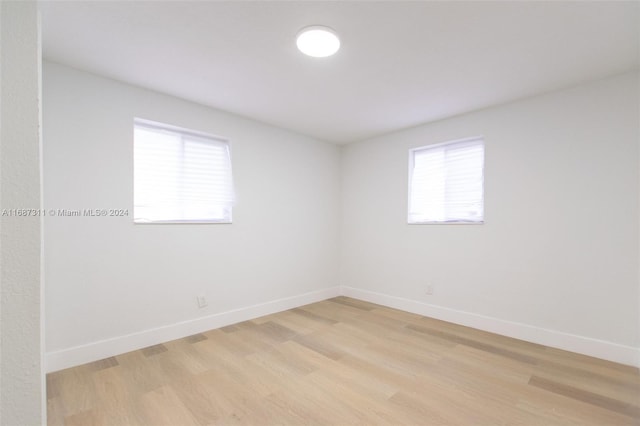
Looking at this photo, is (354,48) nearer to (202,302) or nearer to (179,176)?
(179,176)

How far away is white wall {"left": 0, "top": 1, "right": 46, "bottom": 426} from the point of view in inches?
34.9

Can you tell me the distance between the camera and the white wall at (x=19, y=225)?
2.91 ft

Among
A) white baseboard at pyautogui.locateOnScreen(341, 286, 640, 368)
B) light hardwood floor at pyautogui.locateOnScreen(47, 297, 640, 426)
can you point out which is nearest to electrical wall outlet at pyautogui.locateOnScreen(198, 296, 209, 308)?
light hardwood floor at pyautogui.locateOnScreen(47, 297, 640, 426)

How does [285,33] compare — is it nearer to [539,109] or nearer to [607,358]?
[539,109]

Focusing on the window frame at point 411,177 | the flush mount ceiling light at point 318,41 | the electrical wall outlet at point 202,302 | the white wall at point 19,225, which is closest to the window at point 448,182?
the window frame at point 411,177

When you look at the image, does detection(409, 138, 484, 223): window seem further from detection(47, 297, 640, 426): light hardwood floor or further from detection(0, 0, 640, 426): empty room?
detection(47, 297, 640, 426): light hardwood floor

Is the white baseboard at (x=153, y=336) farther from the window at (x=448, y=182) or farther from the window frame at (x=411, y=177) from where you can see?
the window at (x=448, y=182)

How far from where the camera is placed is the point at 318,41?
1967 mm

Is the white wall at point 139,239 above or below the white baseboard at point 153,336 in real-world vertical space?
above

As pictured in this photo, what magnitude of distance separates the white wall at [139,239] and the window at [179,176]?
0.11m

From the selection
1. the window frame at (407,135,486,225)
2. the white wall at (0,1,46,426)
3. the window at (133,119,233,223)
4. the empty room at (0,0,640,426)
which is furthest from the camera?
the window frame at (407,135,486,225)

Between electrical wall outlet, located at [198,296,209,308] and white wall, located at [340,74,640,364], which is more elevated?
white wall, located at [340,74,640,364]

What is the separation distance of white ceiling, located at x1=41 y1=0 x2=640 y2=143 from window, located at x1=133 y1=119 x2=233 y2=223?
0.44m

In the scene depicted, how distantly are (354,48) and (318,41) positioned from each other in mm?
277
